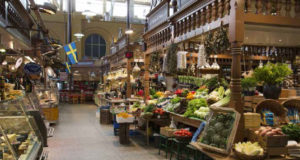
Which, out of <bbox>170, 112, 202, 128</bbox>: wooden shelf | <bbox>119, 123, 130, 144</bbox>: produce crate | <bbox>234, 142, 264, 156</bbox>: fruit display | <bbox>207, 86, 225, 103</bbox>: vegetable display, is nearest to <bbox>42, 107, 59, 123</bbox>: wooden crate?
<bbox>119, 123, 130, 144</bbox>: produce crate

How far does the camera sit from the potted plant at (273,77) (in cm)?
432

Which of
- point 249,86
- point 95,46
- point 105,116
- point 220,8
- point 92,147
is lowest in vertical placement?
point 92,147

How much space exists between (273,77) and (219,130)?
4.62 ft

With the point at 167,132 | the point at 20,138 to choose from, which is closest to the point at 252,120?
the point at 167,132

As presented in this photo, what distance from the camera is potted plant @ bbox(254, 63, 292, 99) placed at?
4.32 m

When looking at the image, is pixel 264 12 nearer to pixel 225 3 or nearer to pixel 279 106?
pixel 225 3

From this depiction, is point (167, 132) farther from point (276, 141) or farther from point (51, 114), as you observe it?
point (51, 114)

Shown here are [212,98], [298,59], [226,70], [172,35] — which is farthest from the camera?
[226,70]

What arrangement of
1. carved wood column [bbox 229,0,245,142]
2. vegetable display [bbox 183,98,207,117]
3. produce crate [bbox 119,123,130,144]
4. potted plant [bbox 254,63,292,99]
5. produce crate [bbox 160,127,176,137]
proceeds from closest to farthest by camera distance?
carved wood column [bbox 229,0,245,142] < potted plant [bbox 254,63,292,99] < produce crate [bbox 160,127,176,137] < vegetable display [bbox 183,98,207,117] < produce crate [bbox 119,123,130,144]

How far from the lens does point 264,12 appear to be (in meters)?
4.82

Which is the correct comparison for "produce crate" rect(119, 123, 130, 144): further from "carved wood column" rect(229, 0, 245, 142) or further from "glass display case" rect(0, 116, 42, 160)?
"carved wood column" rect(229, 0, 245, 142)

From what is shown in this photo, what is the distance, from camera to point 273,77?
170 inches

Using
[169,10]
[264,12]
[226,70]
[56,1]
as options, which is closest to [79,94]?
[56,1]

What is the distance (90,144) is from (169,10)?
4.43 m
